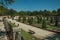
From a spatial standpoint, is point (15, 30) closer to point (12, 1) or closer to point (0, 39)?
point (0, 39)

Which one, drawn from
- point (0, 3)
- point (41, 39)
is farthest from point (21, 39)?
point (0, 3)

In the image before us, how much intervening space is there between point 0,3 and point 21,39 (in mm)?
12322

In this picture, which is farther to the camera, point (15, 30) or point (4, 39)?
point (4, 39)

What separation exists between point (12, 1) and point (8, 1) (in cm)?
63

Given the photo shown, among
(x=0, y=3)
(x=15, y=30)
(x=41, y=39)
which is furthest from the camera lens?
(x=0, y=3)

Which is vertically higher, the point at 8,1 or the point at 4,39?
the point at 8,1

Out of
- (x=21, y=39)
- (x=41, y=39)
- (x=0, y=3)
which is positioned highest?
(x=0, y=3)

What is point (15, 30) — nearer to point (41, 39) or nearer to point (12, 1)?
point (41, 39)

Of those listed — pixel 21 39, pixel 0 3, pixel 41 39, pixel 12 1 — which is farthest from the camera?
pixel 12 1

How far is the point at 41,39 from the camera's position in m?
17.1

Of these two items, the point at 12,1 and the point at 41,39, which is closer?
the point at 41,39

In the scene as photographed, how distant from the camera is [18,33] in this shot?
762cm

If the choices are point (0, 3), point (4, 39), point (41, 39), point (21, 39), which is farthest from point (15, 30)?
point (0, 3)

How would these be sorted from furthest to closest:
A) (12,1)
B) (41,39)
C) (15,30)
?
(12,1) < (41,39) < (15,30)
